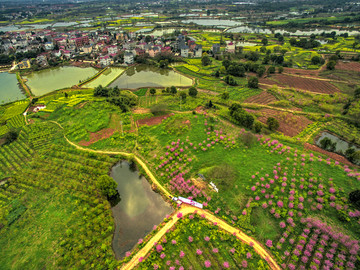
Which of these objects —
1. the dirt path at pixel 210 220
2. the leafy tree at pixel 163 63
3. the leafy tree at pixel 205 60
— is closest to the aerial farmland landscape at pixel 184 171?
the dirt path at pixel 210 220

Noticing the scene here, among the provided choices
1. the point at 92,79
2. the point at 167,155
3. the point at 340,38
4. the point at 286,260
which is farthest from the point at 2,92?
the point at 340,38

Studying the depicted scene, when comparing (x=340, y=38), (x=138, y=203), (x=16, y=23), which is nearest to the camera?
(x=138, y=203)

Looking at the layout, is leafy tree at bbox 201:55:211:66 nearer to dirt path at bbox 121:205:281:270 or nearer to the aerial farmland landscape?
the aerial farmland landscape

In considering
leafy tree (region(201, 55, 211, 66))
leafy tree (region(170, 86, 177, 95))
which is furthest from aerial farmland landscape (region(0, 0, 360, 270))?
leafy tree (region(201, 55, 211, 66))

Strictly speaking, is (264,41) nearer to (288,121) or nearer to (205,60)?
Result: (205,60)

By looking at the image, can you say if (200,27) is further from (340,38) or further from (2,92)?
(2,92)

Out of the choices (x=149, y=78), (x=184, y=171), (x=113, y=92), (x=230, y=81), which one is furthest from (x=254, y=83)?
(x=113, y=92)

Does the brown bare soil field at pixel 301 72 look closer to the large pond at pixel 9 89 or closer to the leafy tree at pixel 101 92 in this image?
the leafy tree at pixel 101 92
